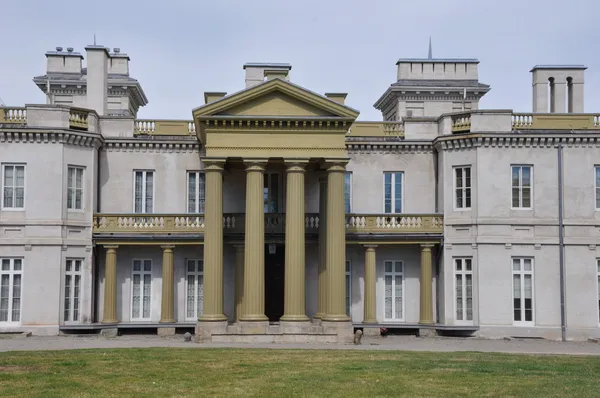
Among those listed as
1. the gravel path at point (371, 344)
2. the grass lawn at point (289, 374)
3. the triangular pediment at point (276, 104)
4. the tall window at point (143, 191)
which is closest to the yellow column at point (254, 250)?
the gravel path at point (371, 344)

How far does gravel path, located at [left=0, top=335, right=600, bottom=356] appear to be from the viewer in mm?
30906

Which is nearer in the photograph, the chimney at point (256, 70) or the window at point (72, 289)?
the window at point (72, 289)

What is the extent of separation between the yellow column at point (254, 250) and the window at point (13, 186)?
9962 millimetres

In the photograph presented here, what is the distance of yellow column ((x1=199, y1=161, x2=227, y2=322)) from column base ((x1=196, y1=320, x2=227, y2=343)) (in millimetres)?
392

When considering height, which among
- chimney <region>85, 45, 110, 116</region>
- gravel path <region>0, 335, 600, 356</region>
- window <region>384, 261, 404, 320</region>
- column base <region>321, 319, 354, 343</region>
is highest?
chimney <region>85, 45, 110, 116</region>

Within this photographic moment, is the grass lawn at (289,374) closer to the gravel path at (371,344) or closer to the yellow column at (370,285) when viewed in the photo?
the gravel path at (371,344)

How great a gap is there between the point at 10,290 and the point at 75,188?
198 inches

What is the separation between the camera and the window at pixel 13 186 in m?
37.2

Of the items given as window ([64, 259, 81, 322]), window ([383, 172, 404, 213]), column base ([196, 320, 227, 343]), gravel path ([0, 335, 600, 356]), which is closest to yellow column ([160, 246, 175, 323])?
gravel path ([0, 335, 600, 356])

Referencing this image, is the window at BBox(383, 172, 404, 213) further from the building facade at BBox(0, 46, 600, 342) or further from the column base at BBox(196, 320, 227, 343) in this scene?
the column base at BBox(196, 320, 227, 343)

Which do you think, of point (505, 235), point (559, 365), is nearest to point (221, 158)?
point (505, 235)

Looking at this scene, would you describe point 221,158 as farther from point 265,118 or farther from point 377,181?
point 377,181

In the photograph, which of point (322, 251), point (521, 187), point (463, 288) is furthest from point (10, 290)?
point (521, 187)

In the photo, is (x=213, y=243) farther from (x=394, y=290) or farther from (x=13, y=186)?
(x=394, y=290)
